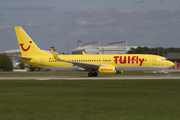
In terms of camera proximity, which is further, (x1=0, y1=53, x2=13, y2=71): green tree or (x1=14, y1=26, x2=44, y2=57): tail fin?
(x1=0, y1=53, x2=13, y2=71): green tree

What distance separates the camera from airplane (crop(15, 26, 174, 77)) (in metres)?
36.7

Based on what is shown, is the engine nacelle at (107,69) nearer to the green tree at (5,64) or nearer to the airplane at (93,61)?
the airplane at (93,61)

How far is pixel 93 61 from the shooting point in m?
38.9

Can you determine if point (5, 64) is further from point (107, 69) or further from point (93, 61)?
point (107, 69)

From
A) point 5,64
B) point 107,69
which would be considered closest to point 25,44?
point 107,69

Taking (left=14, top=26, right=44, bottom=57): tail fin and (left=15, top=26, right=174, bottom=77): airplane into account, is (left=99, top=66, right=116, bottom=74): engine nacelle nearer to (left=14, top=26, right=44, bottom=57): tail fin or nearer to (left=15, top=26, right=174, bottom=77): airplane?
(left=15, top=26, right=174, bottom=77): airplane

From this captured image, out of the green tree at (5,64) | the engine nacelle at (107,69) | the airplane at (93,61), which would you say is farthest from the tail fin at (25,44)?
the green tree at (5,64)

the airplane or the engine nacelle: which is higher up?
the airplane

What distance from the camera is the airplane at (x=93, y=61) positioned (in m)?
36.7

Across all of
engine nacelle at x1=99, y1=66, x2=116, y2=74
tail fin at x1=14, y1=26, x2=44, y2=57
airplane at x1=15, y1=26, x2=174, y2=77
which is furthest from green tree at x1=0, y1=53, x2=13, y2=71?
engine nacelle at x1=99, y1=66, x2=116, y2=74

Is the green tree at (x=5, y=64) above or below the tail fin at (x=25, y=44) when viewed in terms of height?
below

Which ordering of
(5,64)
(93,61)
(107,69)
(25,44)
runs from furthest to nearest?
(5,64)
(25,44)
(93,61)
(107,69)
